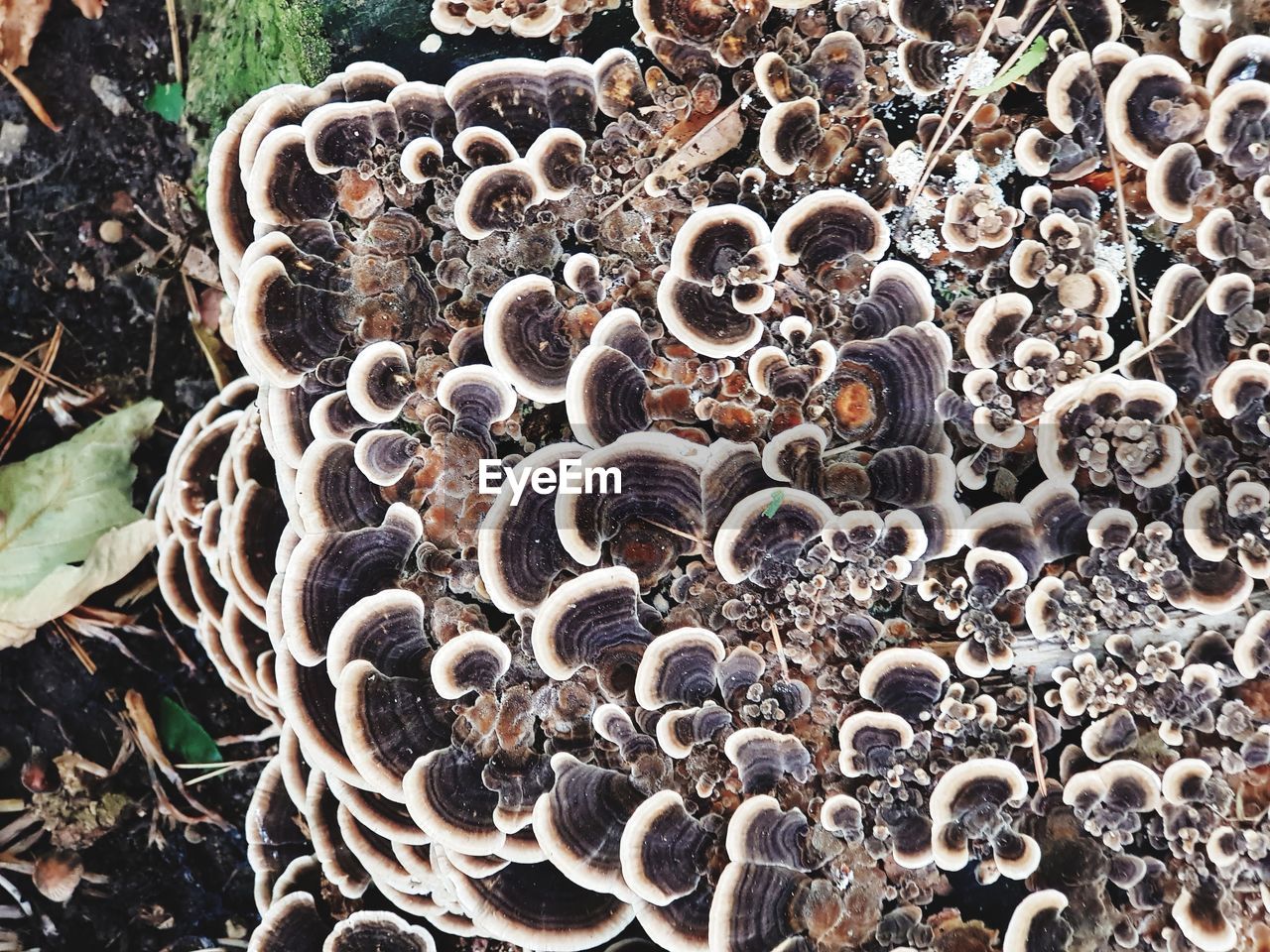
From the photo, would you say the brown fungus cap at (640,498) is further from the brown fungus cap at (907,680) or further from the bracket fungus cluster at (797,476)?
the brown fungus cap at (907,680)

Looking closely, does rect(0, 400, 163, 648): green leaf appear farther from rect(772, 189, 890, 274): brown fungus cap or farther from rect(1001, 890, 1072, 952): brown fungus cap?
rect(1001, 890, 1072, 952): brown fungus cap

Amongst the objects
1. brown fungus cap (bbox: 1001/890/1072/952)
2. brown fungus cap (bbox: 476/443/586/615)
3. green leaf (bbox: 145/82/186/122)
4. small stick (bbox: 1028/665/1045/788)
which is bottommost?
brown fungus cap (bbox: 1001/890/1072/952)

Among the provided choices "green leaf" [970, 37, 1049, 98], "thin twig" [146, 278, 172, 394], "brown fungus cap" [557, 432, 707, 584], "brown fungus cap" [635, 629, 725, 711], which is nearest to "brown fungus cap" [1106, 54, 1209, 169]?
"green leaf" [970, 37, 1049, 98]

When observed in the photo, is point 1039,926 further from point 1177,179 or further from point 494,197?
point 494,197

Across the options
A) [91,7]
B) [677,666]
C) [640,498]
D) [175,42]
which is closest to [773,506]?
[640,498]

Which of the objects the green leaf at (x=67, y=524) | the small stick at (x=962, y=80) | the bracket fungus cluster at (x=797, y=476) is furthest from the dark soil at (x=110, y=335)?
the small stick at (x=962, y=80)

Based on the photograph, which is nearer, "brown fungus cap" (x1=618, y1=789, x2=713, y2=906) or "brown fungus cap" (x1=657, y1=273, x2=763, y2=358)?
"brown fungus cap" (x1=618, y1=789, x2=713, y2=906)

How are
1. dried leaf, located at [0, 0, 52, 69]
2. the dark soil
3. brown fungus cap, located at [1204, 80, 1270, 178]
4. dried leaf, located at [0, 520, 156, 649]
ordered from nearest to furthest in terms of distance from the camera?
1. brown fungus cap, located at [1204, 80, 1270, 178]
2. dried leaf, located at [0, 520, 156, 649]
3. the dark soil
4. dried leaf, located at [0, 0, 52, 69]
